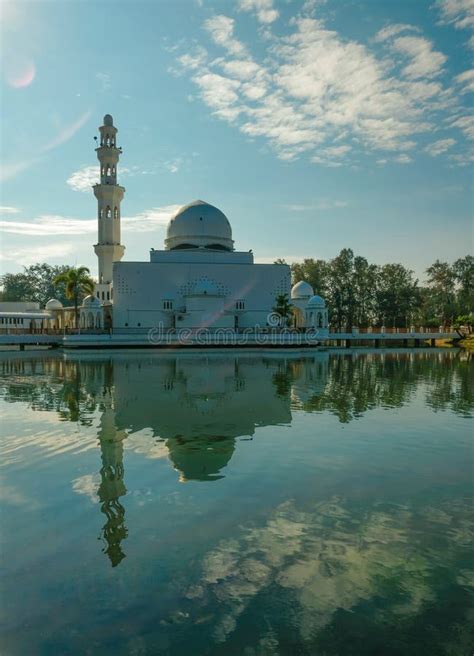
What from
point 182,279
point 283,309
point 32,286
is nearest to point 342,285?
point 283,309

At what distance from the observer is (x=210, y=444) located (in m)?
9.38

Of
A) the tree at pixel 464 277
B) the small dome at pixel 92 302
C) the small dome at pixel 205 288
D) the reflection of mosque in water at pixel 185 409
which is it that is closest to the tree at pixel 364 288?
the tree at pixel 464 277

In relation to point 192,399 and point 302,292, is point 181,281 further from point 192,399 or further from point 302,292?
point 192,399

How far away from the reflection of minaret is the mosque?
31.6m

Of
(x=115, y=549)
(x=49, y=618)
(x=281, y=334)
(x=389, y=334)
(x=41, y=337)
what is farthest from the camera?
(x=389, y=334)

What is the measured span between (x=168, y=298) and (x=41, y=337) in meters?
11.3

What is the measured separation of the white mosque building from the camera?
43781mm

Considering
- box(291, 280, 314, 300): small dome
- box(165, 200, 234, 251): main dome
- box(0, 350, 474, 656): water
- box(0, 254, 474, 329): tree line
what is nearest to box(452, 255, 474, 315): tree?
box(0, 254, 474, 329): tree line

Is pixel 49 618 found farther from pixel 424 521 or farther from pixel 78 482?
pixel 424 521

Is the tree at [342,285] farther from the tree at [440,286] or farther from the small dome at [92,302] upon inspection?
the small dome at [92,302]

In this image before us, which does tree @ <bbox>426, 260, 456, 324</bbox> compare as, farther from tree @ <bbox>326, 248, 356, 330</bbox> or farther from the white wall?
the white wall

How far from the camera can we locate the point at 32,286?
257 ft

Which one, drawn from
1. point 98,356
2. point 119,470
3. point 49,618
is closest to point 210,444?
point 119,470

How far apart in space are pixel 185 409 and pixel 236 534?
7696mm
